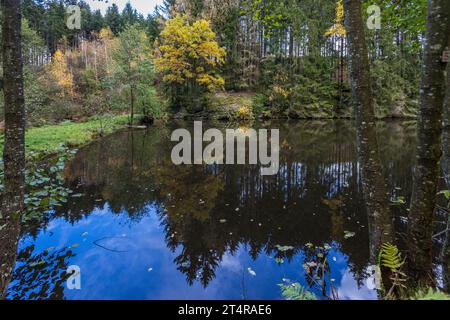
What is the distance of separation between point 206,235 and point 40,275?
2398 mm

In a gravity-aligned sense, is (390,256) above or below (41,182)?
below

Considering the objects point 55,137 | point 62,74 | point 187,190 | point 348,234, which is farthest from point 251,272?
point 62,74

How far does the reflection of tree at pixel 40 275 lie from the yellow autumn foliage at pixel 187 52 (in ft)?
75.7

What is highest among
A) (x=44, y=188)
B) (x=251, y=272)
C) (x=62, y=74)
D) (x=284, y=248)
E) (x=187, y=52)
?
(x=187, y=52)

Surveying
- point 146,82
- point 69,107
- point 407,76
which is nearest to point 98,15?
point 69,107

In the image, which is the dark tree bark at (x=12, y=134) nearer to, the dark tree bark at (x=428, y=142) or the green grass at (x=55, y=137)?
the dark tree bark at (x=428, y=142)

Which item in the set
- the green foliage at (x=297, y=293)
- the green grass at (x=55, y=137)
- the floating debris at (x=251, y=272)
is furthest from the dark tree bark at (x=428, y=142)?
the green grass at (x=55, y=137)

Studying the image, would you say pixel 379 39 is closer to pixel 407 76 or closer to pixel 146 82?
pixel 407 76

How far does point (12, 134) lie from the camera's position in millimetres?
2785

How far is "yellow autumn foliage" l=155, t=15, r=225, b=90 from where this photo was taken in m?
23.9

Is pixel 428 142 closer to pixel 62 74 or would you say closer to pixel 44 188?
pixel 44 188

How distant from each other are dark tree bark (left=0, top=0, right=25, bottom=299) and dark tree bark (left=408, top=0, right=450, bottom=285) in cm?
384
